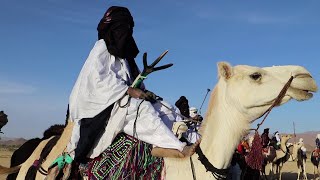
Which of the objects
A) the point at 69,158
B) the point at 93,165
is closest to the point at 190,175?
the point at 93,165

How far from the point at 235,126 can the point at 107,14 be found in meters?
1.68

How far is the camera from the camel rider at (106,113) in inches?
156

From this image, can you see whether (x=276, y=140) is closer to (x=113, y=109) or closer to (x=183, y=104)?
(x=183, y=104)

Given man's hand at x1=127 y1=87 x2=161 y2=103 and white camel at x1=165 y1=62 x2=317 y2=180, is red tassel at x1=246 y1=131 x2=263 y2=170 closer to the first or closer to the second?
white camel at x1=165 y1=62 x2=317 y2=180

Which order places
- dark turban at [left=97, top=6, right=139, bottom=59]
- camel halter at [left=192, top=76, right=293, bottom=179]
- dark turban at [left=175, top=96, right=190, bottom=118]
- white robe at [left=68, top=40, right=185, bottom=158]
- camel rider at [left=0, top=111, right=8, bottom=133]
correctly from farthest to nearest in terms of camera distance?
1. dark turban at [left=175, top=96, right=190, bottom=118]
2. camel rider at [left=0, top=111, right=8, bottom=133]
3. dark turban at [left=97, top=6, right=139, bottom=59]
4. white robe at [left=68, top=40, right=185, bottom=158]
5. camel halter at [left=192, top=76, right=293, bottom=179]

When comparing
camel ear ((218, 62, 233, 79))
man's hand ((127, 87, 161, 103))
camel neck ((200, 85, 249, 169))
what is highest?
camel ear ((218, 62, 233, 79))

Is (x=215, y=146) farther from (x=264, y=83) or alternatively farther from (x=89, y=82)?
(x=89, y=82)

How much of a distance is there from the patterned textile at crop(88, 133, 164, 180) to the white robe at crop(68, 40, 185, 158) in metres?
0.07

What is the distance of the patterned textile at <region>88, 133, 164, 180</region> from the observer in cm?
→ 398

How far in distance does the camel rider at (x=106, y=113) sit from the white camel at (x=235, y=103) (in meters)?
0.17

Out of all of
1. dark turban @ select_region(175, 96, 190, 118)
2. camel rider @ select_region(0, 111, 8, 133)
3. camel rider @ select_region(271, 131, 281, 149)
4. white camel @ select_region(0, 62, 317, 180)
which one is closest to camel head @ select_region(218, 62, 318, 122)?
white camel @ select_region(0, 62, 317, 180)

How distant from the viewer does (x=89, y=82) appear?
4.09 meters

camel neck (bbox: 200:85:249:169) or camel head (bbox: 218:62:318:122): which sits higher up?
camel head (bbox: 218:62:318:122)

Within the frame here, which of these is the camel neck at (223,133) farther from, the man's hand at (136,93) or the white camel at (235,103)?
the man's hand at (136,93)
